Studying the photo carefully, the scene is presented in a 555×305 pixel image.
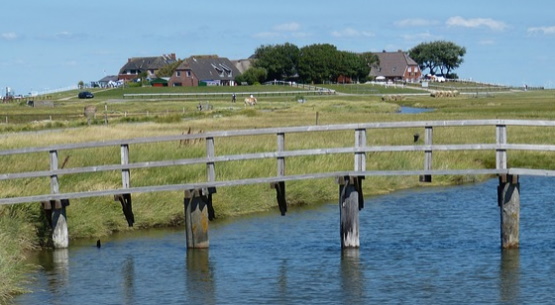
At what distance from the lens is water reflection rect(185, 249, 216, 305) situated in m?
18.8

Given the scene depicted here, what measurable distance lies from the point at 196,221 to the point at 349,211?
336 cm

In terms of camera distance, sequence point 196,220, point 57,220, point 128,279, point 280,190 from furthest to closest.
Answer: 1. point 280,190
2. point 57,220
3. point 196,220
4. point 128,279

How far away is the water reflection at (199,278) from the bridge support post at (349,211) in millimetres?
3036

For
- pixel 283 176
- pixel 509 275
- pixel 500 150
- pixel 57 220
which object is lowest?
pixel 509 275

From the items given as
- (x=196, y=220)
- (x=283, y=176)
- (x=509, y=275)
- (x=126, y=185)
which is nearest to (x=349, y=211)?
(x=283, y=176)

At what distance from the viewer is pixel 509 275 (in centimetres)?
2031

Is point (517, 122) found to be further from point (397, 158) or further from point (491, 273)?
point (397, 158)

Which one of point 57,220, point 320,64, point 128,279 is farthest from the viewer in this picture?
point 320,64

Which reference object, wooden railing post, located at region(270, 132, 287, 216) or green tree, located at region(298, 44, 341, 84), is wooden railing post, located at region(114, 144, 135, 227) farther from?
green tree, located at region(298, 44, 341, 84)

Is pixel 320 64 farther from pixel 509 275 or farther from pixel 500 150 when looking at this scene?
pixel 509 275

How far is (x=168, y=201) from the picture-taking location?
27.1 meters

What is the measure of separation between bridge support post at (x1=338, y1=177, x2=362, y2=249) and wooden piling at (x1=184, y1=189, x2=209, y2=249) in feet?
9.85

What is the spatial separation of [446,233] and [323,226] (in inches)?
124

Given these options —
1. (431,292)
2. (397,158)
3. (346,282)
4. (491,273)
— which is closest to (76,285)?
(346,282)
